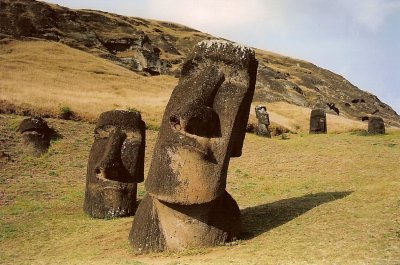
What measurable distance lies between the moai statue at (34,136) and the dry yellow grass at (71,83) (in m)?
5.20

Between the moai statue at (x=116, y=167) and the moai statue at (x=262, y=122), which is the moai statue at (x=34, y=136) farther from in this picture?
the moai statue at (x=262, y=122)

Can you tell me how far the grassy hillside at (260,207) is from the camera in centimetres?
975

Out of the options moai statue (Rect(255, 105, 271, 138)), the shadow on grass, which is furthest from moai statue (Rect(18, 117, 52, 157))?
moai statue (Rect(255, 105, 271, 138))

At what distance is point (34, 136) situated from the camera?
2594 cm

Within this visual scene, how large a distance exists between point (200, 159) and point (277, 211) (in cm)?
417

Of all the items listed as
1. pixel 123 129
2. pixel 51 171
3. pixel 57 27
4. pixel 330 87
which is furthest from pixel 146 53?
pixel 123 129

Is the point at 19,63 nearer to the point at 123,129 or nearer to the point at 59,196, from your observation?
the point at 59,196

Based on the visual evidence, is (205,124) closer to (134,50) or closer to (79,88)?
(79,88)

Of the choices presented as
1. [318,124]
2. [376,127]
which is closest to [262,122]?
[318,124]

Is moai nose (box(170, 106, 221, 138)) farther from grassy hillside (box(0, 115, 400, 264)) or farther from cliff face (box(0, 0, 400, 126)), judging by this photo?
cliff face (box(0, 0, 400, 126))

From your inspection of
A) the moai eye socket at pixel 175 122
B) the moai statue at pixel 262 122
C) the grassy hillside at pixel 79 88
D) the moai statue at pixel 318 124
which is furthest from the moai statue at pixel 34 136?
the moai statue at pixel 318 124

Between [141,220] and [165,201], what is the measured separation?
103 centimetres

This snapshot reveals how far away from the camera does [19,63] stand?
49.4 meters

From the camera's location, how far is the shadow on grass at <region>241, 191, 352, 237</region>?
40.2 ft
